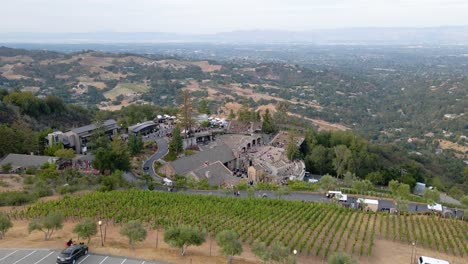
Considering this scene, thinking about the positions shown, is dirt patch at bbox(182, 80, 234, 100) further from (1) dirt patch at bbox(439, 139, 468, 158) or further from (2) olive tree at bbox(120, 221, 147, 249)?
(2) olive tree at bbox(120, 221, 147, 249)

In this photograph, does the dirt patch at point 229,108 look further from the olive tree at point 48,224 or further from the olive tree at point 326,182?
the olive tree at point 48,224

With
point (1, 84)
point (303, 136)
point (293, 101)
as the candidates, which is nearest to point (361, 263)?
point (303, 136)

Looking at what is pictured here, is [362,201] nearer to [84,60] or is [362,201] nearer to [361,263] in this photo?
[361,263]

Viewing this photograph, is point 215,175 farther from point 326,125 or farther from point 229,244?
point 326,125

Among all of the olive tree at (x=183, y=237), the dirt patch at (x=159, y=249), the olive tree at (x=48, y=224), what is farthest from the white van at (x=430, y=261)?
the olive tree at (x=48, y=224)

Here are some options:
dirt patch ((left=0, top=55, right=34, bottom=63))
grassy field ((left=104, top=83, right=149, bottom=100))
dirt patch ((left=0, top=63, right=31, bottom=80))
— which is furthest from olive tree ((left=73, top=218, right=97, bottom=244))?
dirt patch ((left=0, top=55, right=34, bottom=63))

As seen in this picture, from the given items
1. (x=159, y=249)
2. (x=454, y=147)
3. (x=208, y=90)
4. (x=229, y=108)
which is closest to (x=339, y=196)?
(x=159, y=249)
